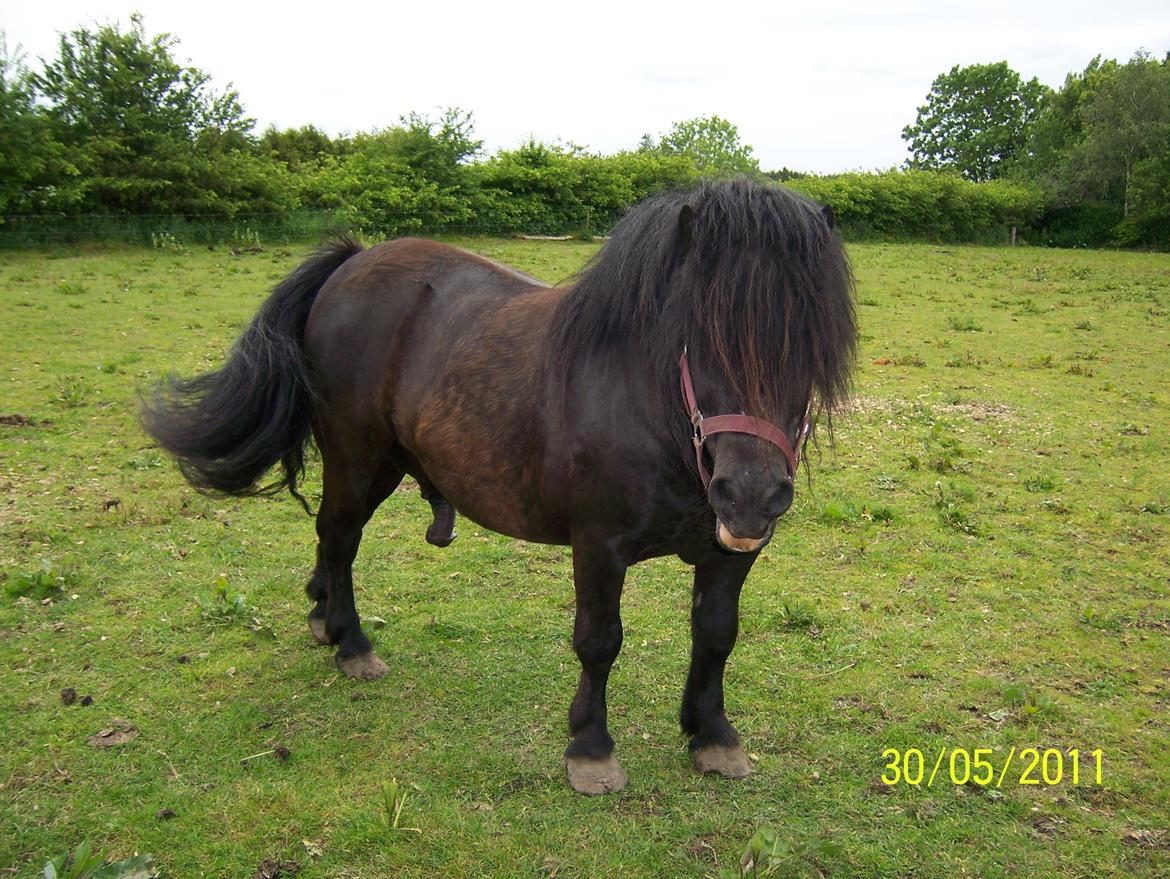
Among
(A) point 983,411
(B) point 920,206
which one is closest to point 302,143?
(B) point 920,206

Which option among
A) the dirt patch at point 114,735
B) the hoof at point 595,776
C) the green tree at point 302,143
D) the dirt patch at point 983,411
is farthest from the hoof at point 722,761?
the green tree at point 302,143

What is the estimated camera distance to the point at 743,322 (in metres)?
2.75

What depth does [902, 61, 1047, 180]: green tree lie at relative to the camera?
6244 cm

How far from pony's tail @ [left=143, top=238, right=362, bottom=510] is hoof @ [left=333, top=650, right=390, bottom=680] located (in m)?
1.08

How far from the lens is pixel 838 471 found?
7.66 metres

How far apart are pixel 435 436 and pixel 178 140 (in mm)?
21270

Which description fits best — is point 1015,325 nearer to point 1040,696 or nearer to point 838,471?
point 838,471

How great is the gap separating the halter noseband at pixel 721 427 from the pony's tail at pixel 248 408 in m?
2.29

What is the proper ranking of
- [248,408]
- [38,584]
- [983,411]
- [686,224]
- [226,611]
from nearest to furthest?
[686,224] → [248,408] → [226,611] → [38,584] → [983,411]

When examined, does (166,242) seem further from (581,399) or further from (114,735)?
(581,399)

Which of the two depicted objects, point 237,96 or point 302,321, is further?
point 237,96

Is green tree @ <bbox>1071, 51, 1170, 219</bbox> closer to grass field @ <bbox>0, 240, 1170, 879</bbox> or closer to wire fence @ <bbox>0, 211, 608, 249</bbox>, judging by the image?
wire fence @ <bbox>0, 211, 608, 249</bbox>

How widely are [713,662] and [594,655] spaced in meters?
0.57

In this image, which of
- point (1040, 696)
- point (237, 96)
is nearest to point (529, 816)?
point (1040, 696)
